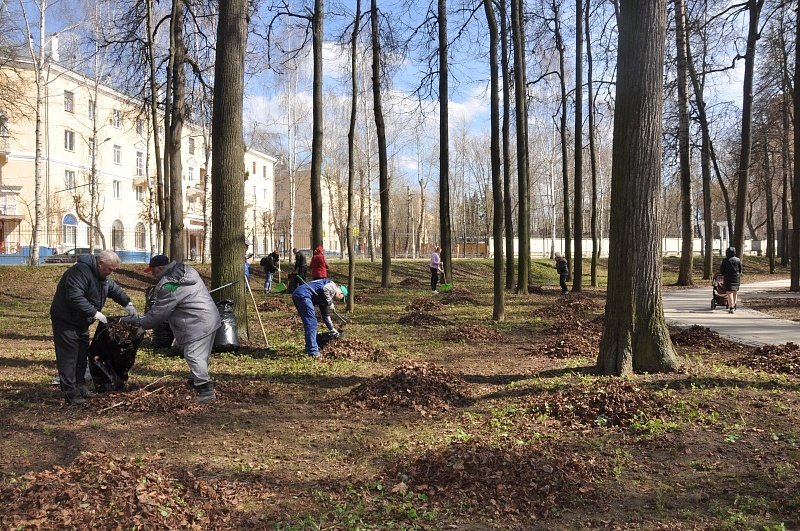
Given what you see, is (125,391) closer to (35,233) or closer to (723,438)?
(723,438)

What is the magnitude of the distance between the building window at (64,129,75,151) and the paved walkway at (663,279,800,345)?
117 feet

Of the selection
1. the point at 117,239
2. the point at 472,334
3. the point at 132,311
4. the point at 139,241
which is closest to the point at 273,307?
the point at 472,334

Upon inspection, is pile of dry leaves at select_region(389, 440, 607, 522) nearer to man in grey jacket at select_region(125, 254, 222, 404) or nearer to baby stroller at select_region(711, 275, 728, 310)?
man in grey jacket at select_region(125, 254, 222, 404)

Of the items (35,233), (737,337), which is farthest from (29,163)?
(737,337)

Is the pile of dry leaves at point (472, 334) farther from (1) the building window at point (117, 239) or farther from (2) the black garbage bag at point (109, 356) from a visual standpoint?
(1) the building window at point (117, 239)

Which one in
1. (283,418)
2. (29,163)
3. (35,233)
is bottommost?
(283,418)

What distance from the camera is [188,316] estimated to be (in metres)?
6.07

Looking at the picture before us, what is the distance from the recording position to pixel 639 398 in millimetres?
5465

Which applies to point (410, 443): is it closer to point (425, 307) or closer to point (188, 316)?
point (188, 316)

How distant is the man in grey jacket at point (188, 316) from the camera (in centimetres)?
598

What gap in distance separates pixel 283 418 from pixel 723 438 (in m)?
3.88

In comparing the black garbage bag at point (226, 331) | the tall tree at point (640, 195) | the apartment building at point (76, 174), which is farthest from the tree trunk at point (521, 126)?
the apartment building at point (76, 174)

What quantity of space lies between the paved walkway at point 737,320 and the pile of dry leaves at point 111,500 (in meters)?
8.92

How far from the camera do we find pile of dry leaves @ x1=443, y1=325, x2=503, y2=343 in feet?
34.9
